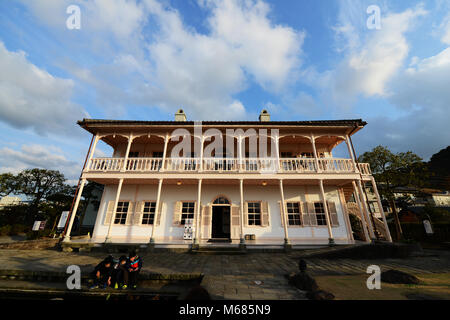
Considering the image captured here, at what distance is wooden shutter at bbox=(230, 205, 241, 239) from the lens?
969cm

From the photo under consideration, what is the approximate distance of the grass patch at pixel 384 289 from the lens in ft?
10.0

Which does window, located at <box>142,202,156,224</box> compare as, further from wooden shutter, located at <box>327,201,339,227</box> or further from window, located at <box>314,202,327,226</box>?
wooden shutter, located at <box>327,201,339,227</box>

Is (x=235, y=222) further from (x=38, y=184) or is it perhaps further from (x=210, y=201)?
(x=38, y=184)

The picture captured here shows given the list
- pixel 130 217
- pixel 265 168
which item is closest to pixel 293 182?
pixel 265 168

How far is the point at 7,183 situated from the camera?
54.2 ft

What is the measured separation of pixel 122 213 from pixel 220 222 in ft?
20.2

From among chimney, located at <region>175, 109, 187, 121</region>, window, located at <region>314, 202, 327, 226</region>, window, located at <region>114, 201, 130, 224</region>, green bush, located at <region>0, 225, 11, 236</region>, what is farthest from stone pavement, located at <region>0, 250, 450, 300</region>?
chimney, located at <region>175, 109, 187, 121</region>

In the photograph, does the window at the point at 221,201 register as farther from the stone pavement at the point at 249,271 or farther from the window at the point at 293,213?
the stone pavement at the point at 249,271

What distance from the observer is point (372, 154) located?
1250 centimetres

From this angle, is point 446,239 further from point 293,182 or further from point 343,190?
point 293,182

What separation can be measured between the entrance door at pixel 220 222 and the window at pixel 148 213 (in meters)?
3.82

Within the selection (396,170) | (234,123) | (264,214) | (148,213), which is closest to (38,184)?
(148,213)

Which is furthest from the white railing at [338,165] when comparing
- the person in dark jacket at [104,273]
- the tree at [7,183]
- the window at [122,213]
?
the tree at [7,183]
